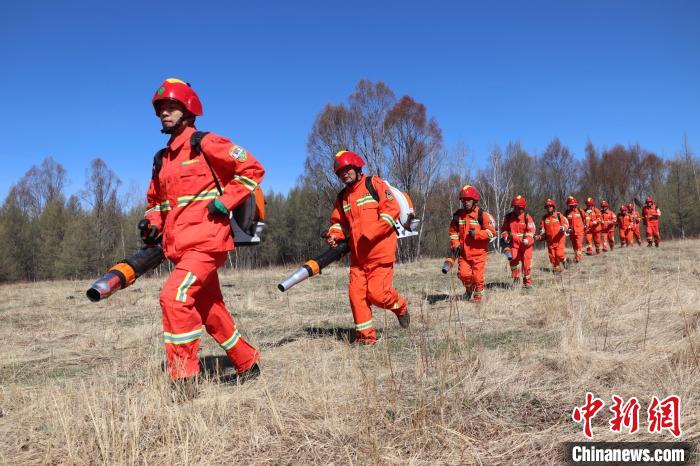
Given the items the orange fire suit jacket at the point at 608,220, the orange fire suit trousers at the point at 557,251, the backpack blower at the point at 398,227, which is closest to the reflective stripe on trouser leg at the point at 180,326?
the backpack blower at the point at 398,227

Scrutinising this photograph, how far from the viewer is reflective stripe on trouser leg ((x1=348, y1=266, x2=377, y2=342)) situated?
5.22 meters

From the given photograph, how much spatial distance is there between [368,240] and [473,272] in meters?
3.84

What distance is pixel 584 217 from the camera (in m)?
19.6

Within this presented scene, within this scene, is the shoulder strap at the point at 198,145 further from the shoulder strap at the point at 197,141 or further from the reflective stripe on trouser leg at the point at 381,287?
the reflective stripe on trouser leg at the point at 381,287

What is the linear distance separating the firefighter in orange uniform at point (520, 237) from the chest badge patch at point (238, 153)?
797 cm

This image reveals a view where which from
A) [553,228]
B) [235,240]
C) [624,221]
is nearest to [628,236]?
[624,221]

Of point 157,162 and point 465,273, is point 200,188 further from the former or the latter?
point 465,273

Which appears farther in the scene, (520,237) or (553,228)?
(553,228)

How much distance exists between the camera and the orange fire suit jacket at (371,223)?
538 cm

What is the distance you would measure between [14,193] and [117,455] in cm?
6462

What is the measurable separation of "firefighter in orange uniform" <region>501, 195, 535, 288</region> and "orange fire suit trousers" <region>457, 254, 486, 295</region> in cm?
218

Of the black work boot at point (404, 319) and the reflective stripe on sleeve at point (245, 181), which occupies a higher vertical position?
the reflective stripe on sleeve at point (245, 181)

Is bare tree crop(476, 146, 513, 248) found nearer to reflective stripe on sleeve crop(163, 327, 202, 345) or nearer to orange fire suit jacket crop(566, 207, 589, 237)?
orange fire suit jacket crop(566, 207, 589, 237)

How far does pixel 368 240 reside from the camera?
536cm
